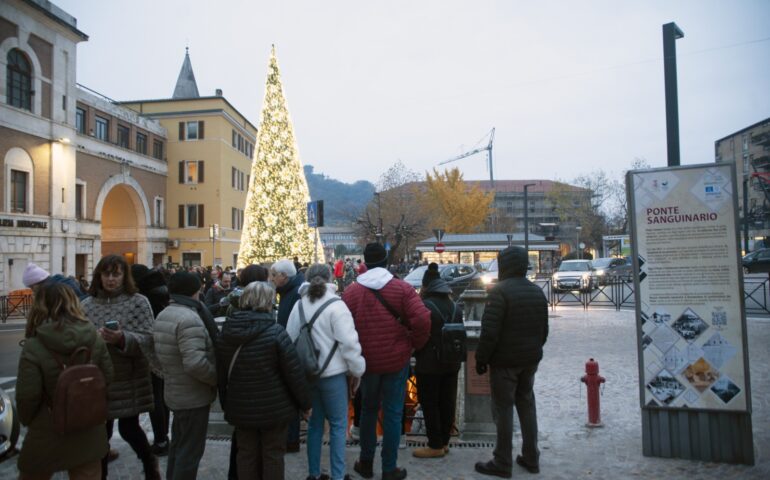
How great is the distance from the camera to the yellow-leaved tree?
53.5 meters

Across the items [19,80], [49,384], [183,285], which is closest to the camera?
[49,384]

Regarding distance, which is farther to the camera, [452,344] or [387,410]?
[452,344]

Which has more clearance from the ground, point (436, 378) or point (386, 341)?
point (386, 341)

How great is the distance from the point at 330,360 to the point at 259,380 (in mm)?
671

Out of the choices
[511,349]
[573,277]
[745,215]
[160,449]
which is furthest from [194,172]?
[745,215]

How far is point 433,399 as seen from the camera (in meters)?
4.91

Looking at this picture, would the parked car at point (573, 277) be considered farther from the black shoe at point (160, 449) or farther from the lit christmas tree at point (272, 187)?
the black shoe at point (160, 449)

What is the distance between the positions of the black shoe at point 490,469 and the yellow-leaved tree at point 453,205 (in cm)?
4831

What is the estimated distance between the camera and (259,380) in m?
3.61

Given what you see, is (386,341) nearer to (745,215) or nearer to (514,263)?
(514,263)

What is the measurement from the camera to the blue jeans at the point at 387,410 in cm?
438

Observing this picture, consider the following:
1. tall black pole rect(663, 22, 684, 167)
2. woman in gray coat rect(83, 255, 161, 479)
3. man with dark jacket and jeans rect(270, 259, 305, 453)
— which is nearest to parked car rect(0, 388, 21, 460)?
woman in gray coat rect(83, 255, 161, 479)

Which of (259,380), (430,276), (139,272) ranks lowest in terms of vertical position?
(259,380)

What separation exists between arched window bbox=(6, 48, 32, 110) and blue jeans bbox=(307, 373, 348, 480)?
83.1ft
